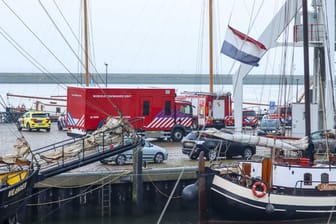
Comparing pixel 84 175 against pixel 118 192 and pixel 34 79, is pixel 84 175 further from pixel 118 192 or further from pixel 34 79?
pixel 34 79

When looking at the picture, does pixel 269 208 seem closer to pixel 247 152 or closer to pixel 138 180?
pixel 138 180

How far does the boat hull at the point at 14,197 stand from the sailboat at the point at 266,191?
590cm

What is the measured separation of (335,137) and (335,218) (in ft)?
17.5

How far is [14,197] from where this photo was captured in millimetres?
20234

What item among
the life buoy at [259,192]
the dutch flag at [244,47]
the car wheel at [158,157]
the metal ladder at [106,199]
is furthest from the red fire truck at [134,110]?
the life buoy at [259,192]

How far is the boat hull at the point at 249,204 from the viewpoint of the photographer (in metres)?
23.6

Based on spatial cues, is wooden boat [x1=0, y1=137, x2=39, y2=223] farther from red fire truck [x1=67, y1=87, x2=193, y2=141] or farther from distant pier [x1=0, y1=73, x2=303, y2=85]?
distant pier [x1=0, y1=73, x2=303, y2=85]

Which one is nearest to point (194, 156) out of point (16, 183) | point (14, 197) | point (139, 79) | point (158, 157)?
point (158, 157)

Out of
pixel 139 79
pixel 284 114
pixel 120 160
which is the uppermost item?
pixel 139 79

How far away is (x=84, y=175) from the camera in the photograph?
26922 mm

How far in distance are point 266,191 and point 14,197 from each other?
353 inches

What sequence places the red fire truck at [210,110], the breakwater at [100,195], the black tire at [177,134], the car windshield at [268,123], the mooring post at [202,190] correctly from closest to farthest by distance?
the mooring post at [202,190] < the breakwater at [100,195] < the black tire at [177,134] < the red fire truck at [210,110] < the car windshield at [268,123]

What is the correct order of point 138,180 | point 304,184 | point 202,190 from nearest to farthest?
point 202,190 → point 304,184 → point 138,180

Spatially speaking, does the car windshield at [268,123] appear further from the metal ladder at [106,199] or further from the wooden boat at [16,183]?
the wooden boat at [16,183]
